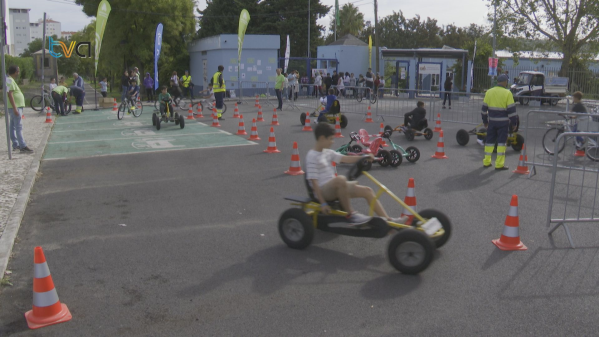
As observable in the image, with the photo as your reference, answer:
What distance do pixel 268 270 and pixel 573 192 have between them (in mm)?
5951

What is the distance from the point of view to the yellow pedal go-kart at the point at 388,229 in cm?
502

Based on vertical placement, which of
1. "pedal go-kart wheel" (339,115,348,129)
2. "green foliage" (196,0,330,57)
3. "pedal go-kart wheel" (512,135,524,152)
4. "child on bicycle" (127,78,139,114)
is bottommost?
"pedal go-kart wheel" (512,135,524,152)

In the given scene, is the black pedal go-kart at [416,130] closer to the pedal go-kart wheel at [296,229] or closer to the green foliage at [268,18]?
the pedal go-kart wheel at [296,229]

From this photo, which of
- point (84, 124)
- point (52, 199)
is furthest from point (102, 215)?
point (84, 124)

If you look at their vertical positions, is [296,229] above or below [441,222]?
below

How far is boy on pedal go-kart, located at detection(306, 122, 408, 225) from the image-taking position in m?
5.59

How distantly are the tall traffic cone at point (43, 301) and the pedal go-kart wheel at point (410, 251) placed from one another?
2.97m

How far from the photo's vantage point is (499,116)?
10414 mm

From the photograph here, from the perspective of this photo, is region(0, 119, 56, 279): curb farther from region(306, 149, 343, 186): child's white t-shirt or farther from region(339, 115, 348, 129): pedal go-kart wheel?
region(339, 115, 348, 129): pedal go-kart wheel

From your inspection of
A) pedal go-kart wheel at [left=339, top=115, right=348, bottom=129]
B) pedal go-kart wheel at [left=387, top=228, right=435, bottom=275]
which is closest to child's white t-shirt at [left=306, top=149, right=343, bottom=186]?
pedal go-kart wheel at [left=387, top=228, right=435, bottom=275]

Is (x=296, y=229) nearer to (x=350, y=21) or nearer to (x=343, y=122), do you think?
(x=343, y=122)

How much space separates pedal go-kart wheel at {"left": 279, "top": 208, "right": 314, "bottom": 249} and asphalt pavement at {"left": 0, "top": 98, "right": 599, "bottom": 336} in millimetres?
126

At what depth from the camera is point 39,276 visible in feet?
13.9

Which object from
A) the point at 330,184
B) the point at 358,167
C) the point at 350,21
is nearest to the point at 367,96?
the point at 358,167
